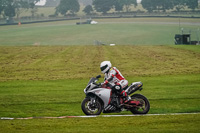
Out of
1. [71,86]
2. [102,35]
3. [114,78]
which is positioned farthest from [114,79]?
[102,35]

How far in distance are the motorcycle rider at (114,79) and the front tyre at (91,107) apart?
79cm

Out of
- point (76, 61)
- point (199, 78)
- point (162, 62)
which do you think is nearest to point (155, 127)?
point (199, 78)

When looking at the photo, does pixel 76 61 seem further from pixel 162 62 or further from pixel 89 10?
pixel 89 10

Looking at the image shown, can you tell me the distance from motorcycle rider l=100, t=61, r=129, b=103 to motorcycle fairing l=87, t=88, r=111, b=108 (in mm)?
233

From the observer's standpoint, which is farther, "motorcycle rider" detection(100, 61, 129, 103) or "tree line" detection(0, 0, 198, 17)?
"tree line" detection(0, 0, 198, 17)

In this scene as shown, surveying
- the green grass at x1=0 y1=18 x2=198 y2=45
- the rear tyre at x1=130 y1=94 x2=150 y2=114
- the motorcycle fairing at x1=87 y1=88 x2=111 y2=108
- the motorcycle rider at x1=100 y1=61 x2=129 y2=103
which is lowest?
the green grass at x1=0 y1=18 x2=198 y2=45

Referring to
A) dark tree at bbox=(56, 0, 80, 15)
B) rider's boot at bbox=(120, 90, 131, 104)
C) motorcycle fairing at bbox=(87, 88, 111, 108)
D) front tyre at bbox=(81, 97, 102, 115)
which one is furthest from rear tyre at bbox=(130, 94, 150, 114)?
dark tree at bbox=(56, 0, 80, 15)

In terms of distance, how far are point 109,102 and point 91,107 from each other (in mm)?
657

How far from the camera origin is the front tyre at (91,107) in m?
13.3

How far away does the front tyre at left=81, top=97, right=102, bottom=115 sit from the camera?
13.3 metres

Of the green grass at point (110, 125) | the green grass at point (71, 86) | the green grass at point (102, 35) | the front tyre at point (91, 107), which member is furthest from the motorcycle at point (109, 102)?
the green grass at point (102, 35)

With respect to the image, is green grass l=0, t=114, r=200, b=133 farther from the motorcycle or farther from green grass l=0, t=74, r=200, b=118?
green grass l=0, t=74, r=200, b=118

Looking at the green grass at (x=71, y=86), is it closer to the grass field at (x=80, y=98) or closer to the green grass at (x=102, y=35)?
the grass field at (x=80, y=98)

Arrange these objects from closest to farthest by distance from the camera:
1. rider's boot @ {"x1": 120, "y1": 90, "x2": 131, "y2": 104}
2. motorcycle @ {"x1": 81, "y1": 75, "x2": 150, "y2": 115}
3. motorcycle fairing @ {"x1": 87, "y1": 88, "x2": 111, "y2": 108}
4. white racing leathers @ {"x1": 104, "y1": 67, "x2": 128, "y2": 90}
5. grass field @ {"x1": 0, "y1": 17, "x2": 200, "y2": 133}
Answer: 1. grass field @ {"x1": 0, "y1": 17, "x2": 200, "y2": 133}
2. white racing leathers @ {"x1": 104, "y1": 67, "x2": 128, "y2": 90}
3. motorcycle fairing @ {"x1": 87, "y1": 88, "x2": 111, "y2": 108}
4. motorcycle @ {"x1": 81, "y1": 75, "x2": 150, "y2": 115}
5. rider's boot @ {"x1": 120, "y1": 90, "x2": 131, "y2": 104}
